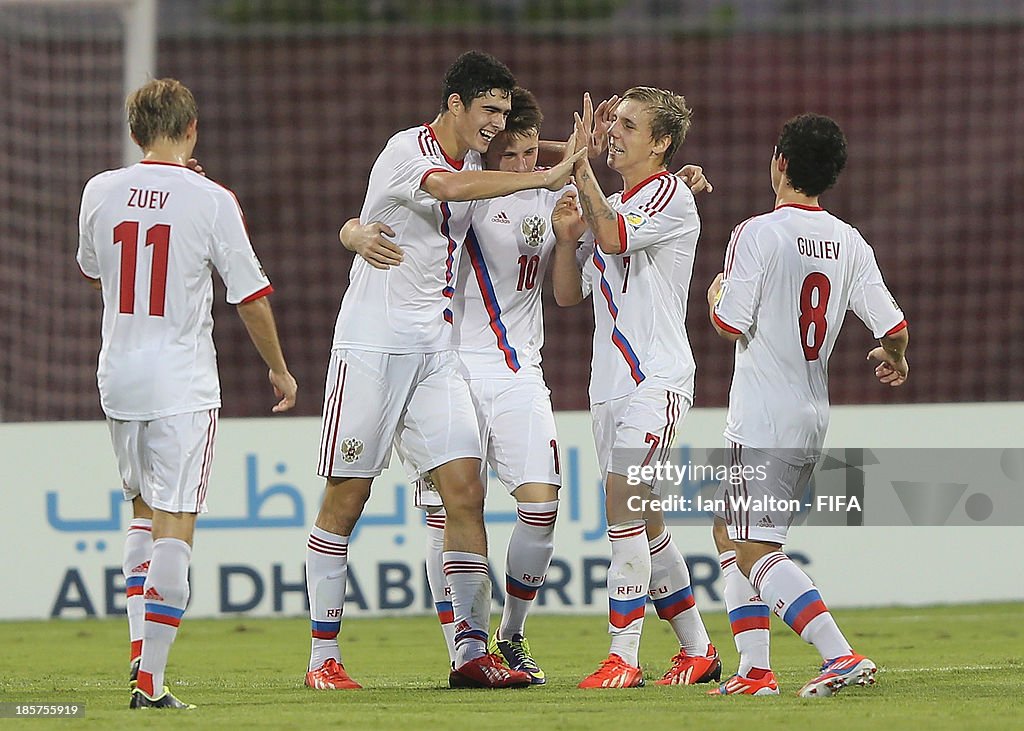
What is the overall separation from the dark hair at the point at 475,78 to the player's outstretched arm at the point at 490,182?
368 millimetres

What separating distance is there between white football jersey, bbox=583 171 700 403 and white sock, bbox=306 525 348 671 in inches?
46.0

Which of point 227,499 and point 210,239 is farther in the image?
point 227,499

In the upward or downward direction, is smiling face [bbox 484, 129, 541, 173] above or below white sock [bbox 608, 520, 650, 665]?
above

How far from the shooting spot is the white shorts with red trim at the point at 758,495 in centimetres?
563

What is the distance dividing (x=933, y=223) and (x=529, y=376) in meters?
10.9

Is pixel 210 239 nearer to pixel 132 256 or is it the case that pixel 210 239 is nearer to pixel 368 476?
pixel 132 256

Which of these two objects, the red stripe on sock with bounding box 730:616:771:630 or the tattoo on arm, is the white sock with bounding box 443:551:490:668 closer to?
the red stripe on sock with bounding box 730:616:771:630

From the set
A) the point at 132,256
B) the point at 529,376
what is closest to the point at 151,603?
the point at 132,256

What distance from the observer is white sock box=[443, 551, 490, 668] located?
612 cm

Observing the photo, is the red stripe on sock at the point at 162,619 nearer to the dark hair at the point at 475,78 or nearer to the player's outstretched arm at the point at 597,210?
the player's outstretched arm at the point at 597,210

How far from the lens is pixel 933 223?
16484mm

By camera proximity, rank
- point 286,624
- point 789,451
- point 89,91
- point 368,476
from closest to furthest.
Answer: point 789,451 → point 368,476 → point 286,624 → point 89,91

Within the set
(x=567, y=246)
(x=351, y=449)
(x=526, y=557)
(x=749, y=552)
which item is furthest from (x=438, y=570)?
(x=749, y=552)

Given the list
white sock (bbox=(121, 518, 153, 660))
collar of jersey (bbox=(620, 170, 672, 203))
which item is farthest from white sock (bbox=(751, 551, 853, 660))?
white sock (bbox=(121, 518, 153, 660))
